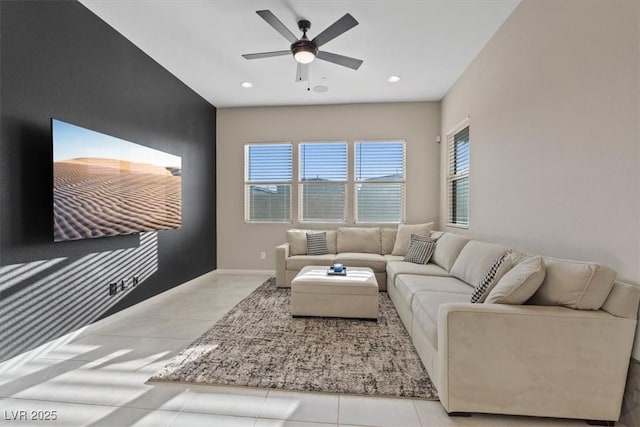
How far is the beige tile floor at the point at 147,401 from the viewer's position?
1571 mm

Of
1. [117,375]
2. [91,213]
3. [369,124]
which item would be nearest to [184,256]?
[91,213]

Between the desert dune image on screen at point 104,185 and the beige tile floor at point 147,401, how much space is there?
0.92 m

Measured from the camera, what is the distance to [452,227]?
4316 mm

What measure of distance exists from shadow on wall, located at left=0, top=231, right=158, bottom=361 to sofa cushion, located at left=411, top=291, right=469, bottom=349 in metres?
2.89

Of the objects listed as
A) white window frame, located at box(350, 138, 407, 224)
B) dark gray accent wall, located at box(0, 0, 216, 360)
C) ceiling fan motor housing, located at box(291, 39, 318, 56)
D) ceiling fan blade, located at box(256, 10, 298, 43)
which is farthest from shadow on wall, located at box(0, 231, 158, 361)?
white window frame, located at box(350, 138, 407, 224)

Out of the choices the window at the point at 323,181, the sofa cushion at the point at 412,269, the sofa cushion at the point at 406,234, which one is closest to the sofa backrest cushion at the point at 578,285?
the sofa cushion at the point at 412,269

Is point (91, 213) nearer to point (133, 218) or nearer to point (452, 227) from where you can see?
point (133, 218)

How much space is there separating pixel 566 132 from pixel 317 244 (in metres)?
3.26

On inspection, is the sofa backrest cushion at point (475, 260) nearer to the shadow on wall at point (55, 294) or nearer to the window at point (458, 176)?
the window at point (458, 176)

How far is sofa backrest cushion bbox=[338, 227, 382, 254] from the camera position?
15.3ft

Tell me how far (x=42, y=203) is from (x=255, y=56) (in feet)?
7.22

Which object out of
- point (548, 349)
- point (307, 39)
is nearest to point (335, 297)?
point (548, 349)

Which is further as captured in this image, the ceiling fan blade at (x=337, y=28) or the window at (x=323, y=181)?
the window at (x=323, y=181)

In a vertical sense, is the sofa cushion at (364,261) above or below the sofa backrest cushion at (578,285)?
below
